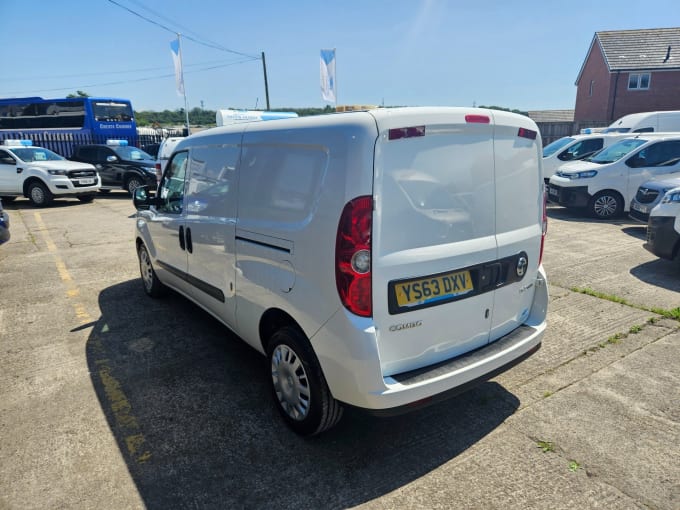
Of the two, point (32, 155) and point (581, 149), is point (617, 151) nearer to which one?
point (581, 149)

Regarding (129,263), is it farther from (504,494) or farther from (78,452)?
(504,494)

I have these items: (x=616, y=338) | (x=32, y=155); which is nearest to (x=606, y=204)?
(x=616, y=338)

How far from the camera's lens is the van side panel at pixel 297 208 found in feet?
7.71

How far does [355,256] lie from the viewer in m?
2.34

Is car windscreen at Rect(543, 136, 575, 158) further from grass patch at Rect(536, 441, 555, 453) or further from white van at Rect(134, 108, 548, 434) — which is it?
grass patch at Rect(536, 441, 555, 453)

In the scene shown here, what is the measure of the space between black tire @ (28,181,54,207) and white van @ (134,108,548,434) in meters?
13.1

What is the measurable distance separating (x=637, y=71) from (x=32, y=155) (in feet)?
113

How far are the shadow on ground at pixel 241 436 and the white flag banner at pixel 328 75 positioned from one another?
17.0 m

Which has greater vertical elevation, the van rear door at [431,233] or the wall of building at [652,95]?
the wall of building at [652,95]

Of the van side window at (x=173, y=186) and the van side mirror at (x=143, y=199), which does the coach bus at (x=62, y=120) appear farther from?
the van side window at (x=173, y=186)

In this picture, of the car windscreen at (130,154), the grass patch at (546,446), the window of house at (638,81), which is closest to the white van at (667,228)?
the grass patch at (546,446)

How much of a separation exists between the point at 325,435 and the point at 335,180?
5.38 ft

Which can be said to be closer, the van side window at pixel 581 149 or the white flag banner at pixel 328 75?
the van side window at pixel 581 149

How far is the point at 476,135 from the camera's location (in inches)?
105
